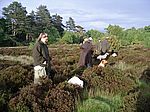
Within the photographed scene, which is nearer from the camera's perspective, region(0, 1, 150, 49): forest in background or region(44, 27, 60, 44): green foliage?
region(0, 1, 150, 49): forest in background

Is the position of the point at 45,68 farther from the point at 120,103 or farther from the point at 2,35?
the point at 2,35

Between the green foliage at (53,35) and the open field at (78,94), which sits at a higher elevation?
the open field at (78,94)

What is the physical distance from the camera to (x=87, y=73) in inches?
467

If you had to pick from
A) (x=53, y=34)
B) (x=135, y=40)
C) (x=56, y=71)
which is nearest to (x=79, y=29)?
(x=53, y=34)

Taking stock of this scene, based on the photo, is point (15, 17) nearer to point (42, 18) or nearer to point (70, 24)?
point (42, 18)

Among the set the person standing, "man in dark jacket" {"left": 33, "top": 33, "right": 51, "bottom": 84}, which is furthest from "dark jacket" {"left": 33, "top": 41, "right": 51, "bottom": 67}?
the person standing

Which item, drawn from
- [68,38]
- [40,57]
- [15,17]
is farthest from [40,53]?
[15,17]

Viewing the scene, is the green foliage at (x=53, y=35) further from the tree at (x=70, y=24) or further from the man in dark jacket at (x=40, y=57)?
the man in dark jacket at (x=40, y=57)

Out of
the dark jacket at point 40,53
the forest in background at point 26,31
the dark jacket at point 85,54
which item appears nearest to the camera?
the dark jacket at point 40,53

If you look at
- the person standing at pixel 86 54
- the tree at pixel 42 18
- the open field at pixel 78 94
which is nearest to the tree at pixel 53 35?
the tree at pixel 42 18

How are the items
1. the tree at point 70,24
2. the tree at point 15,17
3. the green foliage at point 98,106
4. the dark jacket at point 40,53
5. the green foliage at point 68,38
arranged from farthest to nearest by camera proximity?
the tree at point 70,24 → the tree at point 15,17 → the green foliage at point 68,38 → the dark jacket at point 40,53 → the green foliage at point 98,106

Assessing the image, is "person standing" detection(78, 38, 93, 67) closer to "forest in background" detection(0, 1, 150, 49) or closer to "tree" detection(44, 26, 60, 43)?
"forest in background" detection(0, 1, 150, 49)

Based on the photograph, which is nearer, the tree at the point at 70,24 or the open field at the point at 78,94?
the open field at the point at 78,94

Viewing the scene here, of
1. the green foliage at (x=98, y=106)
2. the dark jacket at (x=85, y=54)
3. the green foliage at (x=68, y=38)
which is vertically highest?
the dark jacket at (x=85, y=54)
